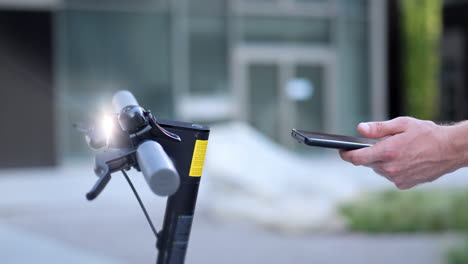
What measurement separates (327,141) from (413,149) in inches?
12.6

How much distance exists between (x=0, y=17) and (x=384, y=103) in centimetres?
904

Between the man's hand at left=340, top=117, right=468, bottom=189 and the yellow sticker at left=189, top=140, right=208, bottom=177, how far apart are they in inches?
13.5

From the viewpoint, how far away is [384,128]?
1.49 meters

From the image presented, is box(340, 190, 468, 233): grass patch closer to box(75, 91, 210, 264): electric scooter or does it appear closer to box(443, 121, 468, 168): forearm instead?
box(443, 121, 468, 168): forearm

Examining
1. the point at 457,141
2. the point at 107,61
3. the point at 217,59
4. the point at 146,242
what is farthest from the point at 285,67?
the point at 457,141

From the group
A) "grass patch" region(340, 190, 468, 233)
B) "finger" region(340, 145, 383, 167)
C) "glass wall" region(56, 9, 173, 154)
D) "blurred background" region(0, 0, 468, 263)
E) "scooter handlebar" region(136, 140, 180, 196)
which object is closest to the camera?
"scooter handlebar" region(136, 140, 180, 196)

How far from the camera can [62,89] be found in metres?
13.3

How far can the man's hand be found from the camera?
1.44m

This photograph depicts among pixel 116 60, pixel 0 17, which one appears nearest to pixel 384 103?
pixel 116 60

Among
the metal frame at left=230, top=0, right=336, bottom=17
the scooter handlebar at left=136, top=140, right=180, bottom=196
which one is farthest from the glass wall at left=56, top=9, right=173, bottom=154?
the scooter handlebar at left=136, top=140, right=180, bottom=196

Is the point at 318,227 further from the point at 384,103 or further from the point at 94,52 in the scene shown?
the point at 384,103

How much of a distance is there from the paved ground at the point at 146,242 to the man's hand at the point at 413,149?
402cm

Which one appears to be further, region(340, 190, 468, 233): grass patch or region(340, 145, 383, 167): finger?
region(340, 190, 468, 233): grass patch

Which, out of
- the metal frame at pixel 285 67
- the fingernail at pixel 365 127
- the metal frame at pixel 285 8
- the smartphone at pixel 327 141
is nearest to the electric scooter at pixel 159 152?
the smartphone at pixel 327 141
